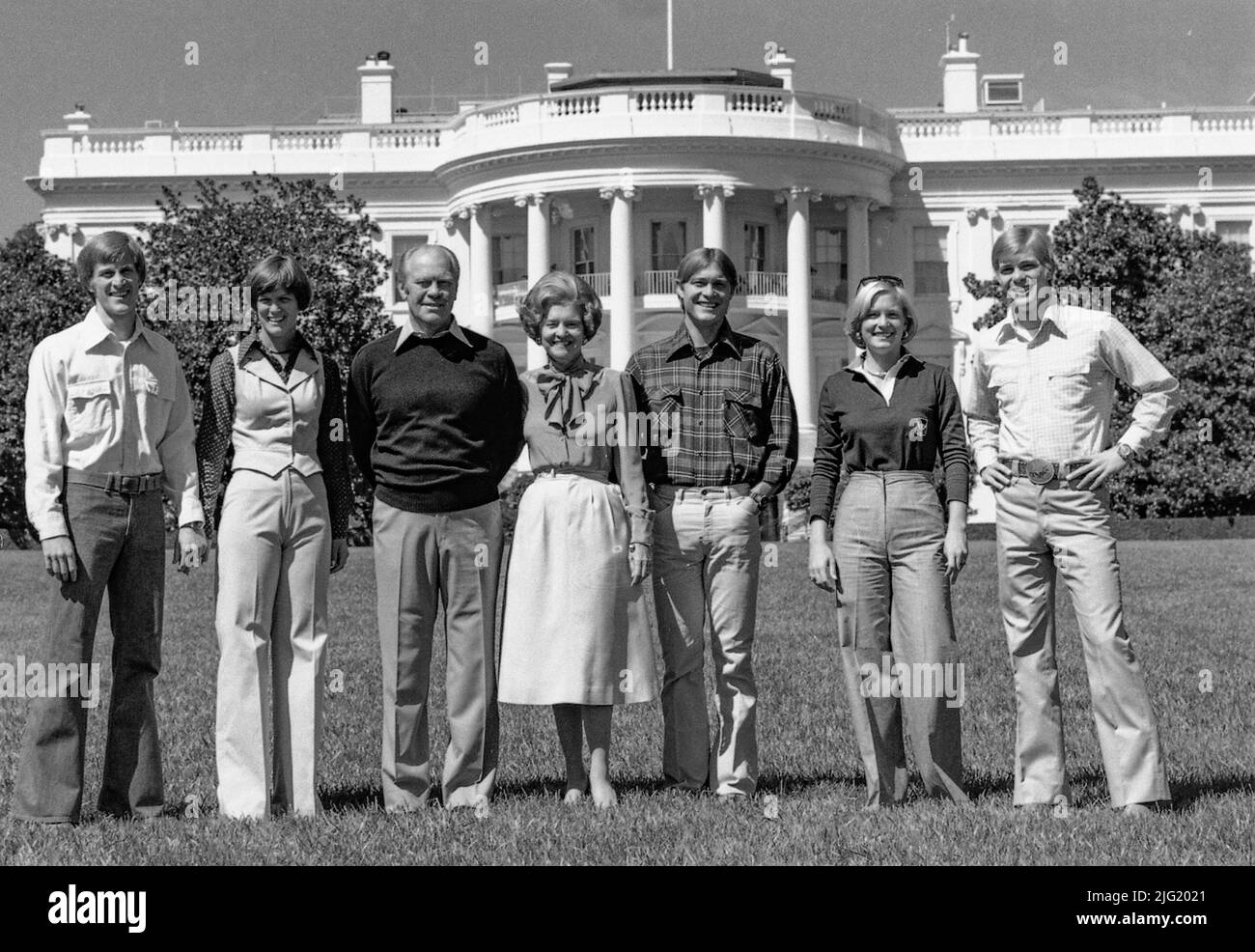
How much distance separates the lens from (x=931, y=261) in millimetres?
51594

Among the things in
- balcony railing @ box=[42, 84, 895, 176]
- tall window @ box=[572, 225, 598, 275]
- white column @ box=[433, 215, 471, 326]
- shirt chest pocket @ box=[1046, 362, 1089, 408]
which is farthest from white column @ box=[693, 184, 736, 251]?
shirt chest pocket @ box=[1046, 362, 1089, 408]

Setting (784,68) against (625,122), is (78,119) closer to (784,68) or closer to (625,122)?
(625,122)

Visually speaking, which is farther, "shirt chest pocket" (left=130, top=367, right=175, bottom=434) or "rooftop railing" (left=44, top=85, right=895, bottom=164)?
"rooftop railing" (left=44, top=85, right=895, bottom=164)

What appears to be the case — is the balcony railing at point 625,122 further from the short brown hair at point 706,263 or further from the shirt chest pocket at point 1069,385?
the shirt chest pocket at point 1069,385

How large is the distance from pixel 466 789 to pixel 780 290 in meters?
41.2

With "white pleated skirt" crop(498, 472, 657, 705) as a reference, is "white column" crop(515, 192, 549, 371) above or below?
above

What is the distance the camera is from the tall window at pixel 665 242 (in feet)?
158

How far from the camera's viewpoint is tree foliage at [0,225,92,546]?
115ft

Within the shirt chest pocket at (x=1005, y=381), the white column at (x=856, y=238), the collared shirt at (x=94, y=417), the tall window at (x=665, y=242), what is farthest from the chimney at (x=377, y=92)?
the shirt chest pocket at (x=1005, y=381)

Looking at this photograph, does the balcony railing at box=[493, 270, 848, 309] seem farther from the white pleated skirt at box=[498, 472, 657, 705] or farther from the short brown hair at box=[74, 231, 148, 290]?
the short brown hair at box=[74, 231, 148, 290]

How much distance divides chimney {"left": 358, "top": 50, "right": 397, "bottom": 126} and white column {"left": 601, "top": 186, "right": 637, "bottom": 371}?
35.0 feet
